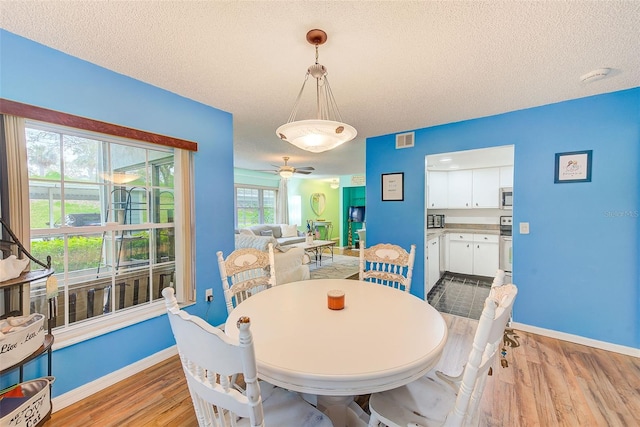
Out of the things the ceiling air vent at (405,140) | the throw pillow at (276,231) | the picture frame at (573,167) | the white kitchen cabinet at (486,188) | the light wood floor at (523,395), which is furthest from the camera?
the throw pillow at (276,231)

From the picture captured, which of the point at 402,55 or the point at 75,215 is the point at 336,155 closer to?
the point at 402,55

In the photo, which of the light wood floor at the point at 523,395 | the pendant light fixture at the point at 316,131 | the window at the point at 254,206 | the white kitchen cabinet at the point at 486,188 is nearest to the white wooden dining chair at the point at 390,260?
the light wood floor at the point at 523,395

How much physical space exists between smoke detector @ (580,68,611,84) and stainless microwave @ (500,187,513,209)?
2.80m

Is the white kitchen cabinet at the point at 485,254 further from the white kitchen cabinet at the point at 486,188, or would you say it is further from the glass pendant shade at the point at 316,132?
the glass pendant shade at the point at 316,132

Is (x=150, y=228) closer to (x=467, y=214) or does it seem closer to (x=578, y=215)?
(x=578, y=215)

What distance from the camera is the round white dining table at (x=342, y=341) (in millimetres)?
932

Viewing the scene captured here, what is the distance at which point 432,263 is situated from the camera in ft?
13.0

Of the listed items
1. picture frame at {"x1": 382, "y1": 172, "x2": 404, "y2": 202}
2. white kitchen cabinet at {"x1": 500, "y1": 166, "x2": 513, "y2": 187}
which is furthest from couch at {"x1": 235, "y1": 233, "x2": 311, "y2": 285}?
white kitchen cabinet at {"x1": 500, "y1": 166, "x2": 513, "y2": 187}

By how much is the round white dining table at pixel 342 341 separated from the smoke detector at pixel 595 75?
2.22 meters

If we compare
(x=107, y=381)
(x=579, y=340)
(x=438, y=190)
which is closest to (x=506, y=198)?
(x=438, y=190)

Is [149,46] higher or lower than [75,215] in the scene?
higher

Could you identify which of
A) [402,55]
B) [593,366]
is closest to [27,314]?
[402,55]

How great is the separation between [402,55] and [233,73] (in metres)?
1.27

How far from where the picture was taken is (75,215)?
1.91 m
